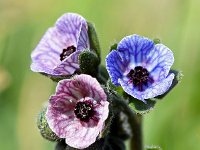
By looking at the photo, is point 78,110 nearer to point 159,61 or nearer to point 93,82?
point 93,82

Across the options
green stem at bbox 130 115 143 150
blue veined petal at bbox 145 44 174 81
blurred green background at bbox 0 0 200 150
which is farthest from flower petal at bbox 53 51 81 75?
blurred green background at bbox 0 0 200 150

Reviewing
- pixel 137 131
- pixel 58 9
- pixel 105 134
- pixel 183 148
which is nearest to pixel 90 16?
pixel 58 9

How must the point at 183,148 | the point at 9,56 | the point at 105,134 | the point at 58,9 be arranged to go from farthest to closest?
the point at 58,9
the point at 9,56
the point at 183,148
the point at 105,134

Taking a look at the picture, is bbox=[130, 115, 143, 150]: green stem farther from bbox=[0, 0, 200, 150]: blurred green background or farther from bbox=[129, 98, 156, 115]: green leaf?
bbox=[0, 0, 200, 150]: blurred green background

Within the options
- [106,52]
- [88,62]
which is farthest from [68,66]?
[106,52]

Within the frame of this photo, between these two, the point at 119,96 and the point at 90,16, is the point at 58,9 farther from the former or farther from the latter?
the point at 119,96
